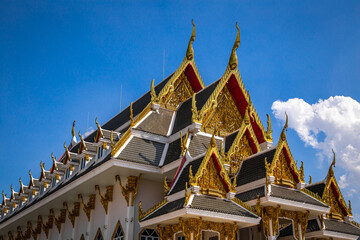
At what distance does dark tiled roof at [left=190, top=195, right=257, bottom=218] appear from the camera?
1263 centimetres

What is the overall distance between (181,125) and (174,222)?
19.2 feet

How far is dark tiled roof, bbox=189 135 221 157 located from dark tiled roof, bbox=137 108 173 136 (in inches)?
71.6

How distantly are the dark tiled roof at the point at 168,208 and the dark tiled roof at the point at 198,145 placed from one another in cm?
311

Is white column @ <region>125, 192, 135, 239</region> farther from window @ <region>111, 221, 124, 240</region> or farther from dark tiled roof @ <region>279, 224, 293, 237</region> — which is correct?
dark tiled roof @ <region>279, 224, 293, 237</region>

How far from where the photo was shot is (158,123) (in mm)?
19000

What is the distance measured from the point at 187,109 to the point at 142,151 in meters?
3.17

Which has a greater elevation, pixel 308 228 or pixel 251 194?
pixel 251 194

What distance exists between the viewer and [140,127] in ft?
59.6

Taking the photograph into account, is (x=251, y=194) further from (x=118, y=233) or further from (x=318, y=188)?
(x=118, y=233)

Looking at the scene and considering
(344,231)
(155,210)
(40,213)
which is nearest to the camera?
(155,210)

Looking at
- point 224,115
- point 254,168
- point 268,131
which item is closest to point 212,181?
point 254,168

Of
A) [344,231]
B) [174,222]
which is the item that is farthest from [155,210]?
[344,231]

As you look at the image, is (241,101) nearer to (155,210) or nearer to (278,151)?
(278,151)

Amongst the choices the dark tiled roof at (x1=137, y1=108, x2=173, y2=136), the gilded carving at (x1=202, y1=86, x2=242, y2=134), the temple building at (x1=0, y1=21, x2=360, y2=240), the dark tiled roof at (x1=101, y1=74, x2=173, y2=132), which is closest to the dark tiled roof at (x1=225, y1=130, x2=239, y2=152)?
the temple building at (x1=0, y1=21, x2=360, y2=240)
